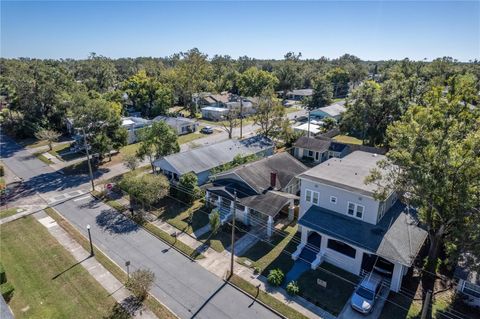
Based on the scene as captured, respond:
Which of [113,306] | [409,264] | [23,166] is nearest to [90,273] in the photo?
[113,306]

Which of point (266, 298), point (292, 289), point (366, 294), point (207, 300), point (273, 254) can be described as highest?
point (366, 294)

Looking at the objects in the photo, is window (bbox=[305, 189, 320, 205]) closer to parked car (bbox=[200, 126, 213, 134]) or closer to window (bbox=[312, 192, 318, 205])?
window (bbox=[312, 192, 318, 205])

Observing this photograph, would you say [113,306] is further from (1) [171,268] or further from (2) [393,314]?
(2) [393,314]

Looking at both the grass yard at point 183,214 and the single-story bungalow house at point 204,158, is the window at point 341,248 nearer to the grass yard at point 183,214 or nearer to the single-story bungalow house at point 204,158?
the grass yard at point 183,214

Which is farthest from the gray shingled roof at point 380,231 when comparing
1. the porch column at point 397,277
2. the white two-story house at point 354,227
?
the porch column at point 397,277

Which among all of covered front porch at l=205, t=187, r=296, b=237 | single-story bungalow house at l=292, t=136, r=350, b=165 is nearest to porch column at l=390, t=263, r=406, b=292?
covered front porch at l=205, t=187, r=296, b=237

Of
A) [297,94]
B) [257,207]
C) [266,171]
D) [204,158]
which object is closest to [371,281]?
[257,207]

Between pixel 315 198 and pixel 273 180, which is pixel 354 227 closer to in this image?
pixel 315 198
